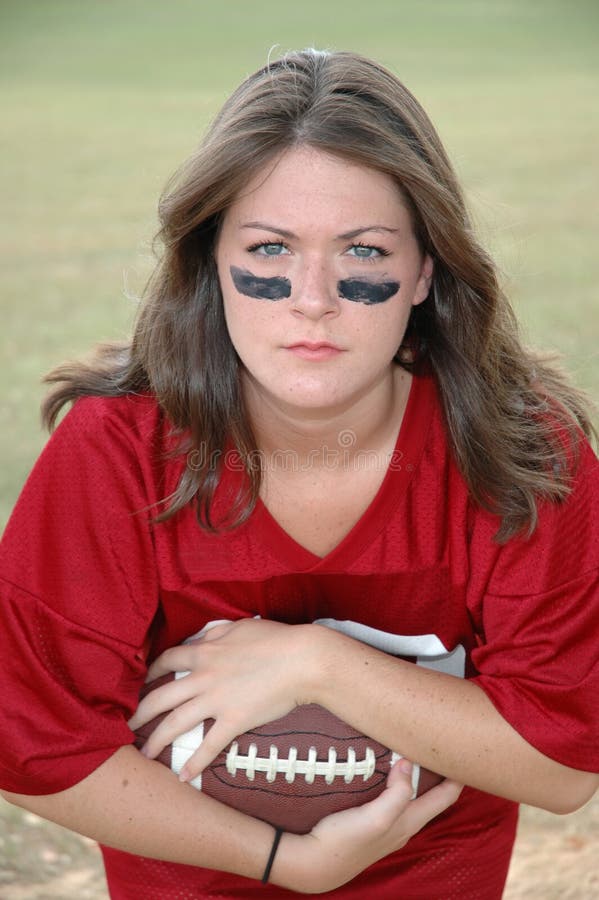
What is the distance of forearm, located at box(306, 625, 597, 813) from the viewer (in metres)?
1.90

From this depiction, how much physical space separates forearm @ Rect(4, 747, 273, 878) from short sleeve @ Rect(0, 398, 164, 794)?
0.03m

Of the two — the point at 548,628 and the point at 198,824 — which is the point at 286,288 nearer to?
the point at 548,628

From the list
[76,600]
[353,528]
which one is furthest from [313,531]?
[76,600]

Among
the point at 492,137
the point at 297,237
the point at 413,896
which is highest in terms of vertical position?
the point at 492,137

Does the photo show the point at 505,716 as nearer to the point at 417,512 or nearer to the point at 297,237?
the point at 417,512

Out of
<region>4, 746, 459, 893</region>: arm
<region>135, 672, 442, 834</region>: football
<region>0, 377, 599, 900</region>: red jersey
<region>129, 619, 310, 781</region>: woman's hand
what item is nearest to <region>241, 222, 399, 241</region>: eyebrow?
<region>0, 377, 599, 900</region>: red jersey

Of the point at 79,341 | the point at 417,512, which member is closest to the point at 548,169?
the point at 79,341

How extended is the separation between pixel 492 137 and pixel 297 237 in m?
9.66

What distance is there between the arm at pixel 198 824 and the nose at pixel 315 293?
731 millimetres

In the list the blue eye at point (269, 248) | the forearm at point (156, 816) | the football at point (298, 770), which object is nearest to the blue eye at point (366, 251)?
the blue eye at point (269, 248)

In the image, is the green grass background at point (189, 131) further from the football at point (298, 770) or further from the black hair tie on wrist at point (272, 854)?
the black hair tie on wrist at point (272, 854)

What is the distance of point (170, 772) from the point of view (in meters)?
1.94

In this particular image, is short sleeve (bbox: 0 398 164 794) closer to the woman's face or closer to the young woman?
the young woman

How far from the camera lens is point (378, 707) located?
190cm
